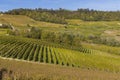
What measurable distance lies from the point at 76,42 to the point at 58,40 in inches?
288

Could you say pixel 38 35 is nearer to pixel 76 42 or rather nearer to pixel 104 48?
pixel 76 42

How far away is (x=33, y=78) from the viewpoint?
786 inches

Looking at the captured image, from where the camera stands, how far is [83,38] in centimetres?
16925

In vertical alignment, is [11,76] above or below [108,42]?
above

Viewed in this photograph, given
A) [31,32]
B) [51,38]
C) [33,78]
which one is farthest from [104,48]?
[33,78]

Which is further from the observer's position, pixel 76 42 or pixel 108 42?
pixel 108 42

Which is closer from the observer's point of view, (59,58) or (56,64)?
(56,64)

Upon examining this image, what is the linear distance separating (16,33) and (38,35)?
927cm

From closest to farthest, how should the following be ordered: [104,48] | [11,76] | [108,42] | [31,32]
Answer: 1. [11,76]
2. [104,48]
3. [31,32]
4. [108,42]

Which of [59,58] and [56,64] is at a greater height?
[56,64]

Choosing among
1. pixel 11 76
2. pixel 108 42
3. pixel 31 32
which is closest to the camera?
pixel 11 76

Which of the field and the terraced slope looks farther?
the terraced slope

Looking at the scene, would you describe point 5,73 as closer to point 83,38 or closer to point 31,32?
point 31,32

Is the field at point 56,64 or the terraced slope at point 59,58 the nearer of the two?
the field at point 56,64
